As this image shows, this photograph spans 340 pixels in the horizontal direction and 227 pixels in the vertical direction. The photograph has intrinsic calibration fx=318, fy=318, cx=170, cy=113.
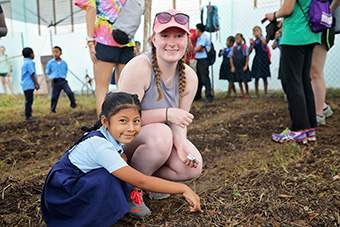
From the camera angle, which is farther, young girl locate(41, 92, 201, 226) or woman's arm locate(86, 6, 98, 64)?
woman's arm locate(86, 6, 98, 64)

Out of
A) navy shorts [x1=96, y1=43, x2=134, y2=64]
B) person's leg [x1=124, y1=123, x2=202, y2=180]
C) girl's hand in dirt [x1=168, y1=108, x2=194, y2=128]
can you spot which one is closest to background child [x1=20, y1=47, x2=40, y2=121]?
navy shorts [x1=96, y1=43, x2=134, y2=64]

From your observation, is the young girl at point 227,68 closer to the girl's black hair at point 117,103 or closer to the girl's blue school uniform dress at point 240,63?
the girl's blue school uniform dress at point 240,63

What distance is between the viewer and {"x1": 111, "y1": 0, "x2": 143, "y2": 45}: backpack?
3.07 meters

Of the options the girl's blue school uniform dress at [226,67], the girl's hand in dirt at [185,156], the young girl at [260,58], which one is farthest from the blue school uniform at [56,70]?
the girl's hand in dirt at [185,156]

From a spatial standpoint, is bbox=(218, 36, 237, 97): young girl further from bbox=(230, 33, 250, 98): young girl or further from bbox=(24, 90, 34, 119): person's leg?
bbox=(24, 90, 34, 119): person's leg

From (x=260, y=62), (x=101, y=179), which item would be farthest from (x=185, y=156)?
(x=260, y=62)

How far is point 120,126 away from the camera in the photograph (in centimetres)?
163

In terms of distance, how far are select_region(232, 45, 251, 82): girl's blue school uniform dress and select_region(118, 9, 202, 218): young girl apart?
230 inches

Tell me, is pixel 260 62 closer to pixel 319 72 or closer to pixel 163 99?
pixel 319 72

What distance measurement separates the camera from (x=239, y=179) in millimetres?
2422

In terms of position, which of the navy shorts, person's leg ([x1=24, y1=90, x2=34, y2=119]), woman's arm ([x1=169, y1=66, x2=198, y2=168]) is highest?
the navy shorts

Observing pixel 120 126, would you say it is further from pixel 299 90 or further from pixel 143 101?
pixel 299 90

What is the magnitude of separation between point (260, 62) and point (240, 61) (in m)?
0.54

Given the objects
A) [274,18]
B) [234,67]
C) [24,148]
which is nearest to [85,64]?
[234,67]
